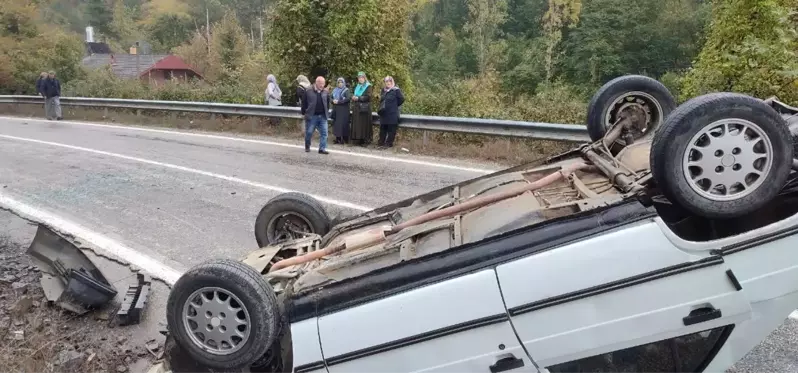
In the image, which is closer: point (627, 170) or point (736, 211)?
point (736, 211)

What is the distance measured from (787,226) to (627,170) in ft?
3.08

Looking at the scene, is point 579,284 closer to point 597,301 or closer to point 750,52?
point 597,301

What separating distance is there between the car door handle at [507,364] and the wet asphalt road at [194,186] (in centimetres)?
170

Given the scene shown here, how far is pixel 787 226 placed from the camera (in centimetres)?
258

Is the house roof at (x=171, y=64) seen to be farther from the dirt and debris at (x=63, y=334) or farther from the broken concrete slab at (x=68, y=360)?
the broken concrete slab at (x=68, y=360)

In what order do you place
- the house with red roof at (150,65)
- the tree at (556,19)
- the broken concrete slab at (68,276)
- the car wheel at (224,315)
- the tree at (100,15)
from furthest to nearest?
the tree at (100,15), the house with red roof at (150,65), the tree at (556,19), the broken concrete slab at (68,276), the car wheel at (224,315)

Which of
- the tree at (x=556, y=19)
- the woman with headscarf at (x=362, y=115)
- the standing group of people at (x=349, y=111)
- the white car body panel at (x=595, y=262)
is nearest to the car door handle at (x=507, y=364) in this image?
the white car body panel at (x=595, y=262)

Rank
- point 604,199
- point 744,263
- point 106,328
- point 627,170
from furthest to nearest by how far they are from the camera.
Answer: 1. point 106,328
2. point 627,170
3. point 604,199
4. point 744,263

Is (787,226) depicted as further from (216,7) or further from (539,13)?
(216,7)

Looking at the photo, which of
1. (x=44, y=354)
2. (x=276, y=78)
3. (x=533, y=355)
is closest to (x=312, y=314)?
(x=533, y=355)

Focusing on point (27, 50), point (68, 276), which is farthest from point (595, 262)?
point (27, 50)

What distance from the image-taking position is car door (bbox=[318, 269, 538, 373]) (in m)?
2.71

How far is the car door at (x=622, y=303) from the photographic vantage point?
2.58 metres

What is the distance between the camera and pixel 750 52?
865 centimetres
